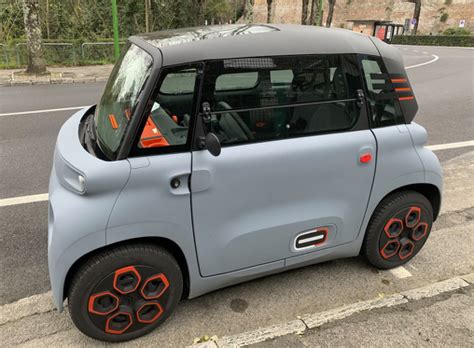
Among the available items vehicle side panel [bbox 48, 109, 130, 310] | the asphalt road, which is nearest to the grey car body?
vehicle side panel [bbox 48, 109, 130, 310]

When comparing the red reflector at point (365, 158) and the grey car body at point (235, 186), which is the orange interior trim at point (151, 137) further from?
the red reflector at point (365, 158)

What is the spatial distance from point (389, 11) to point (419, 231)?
87.4 metres

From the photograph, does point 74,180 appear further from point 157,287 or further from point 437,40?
point 437,40

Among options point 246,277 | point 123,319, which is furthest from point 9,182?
point 246,277

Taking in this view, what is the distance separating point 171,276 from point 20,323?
3.51 ft

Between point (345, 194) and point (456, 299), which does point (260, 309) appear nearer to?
point (345, 194)

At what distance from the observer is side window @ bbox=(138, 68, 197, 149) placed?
2.26m

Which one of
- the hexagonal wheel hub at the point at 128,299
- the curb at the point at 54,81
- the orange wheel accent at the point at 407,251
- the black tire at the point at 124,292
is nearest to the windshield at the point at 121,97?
the black tire at the point at 124,292

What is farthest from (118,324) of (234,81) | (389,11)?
(389,11)

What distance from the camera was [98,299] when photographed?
230 centimetres

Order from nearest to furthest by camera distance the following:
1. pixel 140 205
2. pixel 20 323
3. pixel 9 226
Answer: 1. pixel 140 205
2. pixel 20 323
3. pixel 9 226

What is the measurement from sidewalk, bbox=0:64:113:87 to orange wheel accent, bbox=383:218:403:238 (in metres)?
12.1

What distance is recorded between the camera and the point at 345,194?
275 cm

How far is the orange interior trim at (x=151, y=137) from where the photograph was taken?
224cm
